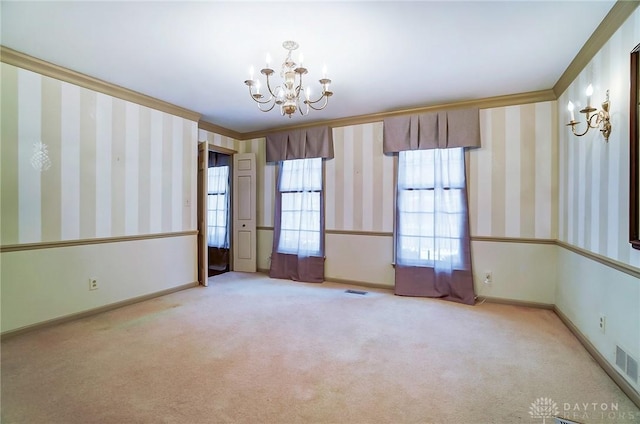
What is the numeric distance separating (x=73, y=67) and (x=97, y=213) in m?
1.51

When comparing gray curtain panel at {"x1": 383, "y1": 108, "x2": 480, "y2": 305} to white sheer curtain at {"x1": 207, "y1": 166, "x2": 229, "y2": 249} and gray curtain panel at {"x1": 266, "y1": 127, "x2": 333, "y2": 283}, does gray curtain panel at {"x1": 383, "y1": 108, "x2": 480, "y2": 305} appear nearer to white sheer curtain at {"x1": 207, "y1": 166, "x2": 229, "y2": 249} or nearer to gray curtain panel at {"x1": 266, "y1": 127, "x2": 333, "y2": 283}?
gray curtain panel at {"x1": 266, "y1": 127, "x2": 333, "y2": 283}

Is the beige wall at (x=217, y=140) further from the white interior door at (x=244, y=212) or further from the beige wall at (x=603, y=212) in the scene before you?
the beige wall at (x=603, y=212)

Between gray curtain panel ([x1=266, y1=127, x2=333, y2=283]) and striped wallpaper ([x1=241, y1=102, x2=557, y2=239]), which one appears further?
gray curtain panel ([x1=266, y1=127, x2=333, y2=283])

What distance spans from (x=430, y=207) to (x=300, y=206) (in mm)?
2045

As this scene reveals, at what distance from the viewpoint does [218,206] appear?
619cm

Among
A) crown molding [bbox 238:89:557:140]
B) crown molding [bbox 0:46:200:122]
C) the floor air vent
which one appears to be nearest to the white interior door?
crown molding [bbox 238:89:557:140]

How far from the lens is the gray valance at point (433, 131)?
3865mm

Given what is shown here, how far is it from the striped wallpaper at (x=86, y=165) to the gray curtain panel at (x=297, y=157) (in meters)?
1.41

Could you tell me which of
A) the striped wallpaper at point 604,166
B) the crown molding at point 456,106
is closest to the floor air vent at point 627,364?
the striped wallpaper at point 604,166

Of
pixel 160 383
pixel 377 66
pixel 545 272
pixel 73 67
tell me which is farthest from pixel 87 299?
pixel 545 272

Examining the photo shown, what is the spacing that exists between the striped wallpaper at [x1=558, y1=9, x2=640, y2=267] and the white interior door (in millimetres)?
4458

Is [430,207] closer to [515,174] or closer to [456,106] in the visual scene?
[515,174]

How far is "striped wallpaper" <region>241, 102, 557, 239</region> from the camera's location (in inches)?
142

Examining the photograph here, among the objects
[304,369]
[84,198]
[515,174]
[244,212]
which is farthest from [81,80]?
[515,174]
